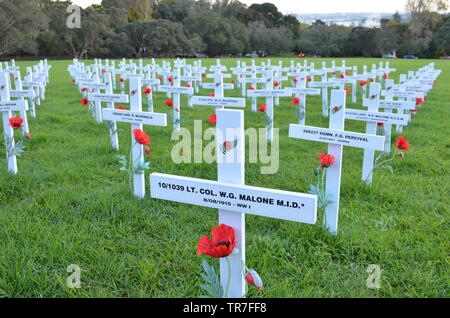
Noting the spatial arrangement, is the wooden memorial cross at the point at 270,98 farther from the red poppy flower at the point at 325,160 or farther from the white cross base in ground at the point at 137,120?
the red poppy flower at the point at 325,160

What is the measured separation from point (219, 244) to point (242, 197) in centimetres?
26

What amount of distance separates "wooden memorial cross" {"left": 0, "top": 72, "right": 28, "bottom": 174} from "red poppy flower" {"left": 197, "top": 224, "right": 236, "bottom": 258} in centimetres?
354

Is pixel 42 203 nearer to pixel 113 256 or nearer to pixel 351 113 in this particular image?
pixel 113 256

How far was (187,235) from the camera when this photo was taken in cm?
311

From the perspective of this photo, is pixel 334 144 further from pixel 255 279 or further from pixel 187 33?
pixel 187 33

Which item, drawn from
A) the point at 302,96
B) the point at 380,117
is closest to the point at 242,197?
the point at 380,117

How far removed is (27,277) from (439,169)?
15.2ft

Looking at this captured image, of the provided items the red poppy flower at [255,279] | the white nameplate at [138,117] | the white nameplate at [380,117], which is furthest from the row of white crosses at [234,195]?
the white nameplate at [380,117]

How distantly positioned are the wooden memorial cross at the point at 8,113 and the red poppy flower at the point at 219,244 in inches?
139

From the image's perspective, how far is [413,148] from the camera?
593 centimetres

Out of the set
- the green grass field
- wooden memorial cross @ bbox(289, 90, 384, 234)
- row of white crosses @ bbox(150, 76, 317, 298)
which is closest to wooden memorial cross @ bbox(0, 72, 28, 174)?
the green grass field

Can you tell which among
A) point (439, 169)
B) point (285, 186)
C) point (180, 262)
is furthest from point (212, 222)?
point (439, 169)

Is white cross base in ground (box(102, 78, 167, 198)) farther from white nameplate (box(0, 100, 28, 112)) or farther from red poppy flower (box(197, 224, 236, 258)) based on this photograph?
red poppy flower (box(197, 224, 236, 258))
